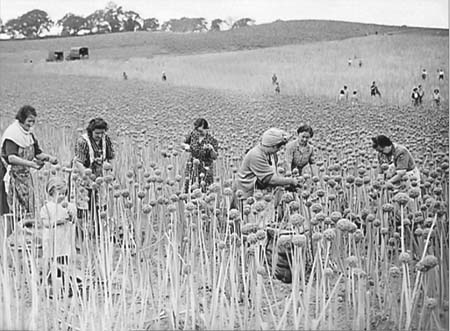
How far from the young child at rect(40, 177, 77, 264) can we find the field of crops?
0.18 feet

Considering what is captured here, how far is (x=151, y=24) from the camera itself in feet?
7.43

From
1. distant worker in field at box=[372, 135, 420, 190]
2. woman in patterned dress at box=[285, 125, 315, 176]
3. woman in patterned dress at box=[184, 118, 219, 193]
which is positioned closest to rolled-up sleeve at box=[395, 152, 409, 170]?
distant worker in field at box=[372, 135, 420, 190]

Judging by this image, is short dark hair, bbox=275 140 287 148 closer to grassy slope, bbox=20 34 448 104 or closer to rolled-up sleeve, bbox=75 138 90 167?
grassy slope, bbox=20 34 448 104

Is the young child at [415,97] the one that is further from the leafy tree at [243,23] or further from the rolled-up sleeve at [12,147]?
the rolled-up sleeve at [12,147]

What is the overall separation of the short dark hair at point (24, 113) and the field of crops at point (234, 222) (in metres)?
0.02

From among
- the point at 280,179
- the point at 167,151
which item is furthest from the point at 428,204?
the point at 167,151

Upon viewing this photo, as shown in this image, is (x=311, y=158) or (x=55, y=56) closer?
(x=311, y=158)

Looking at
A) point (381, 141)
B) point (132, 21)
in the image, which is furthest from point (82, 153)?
point (381, 141)

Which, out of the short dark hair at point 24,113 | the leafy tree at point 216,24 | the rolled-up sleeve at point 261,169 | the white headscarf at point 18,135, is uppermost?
the leafy tree at point 216,24

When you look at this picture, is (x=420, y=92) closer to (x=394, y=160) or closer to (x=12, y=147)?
(x=394, y=160)

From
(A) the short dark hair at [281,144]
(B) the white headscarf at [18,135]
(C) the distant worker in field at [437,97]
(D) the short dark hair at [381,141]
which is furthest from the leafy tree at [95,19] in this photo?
(C) the distant worker in field at [437,97]

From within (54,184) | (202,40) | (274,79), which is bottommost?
(54,184)

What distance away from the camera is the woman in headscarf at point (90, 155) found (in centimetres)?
235

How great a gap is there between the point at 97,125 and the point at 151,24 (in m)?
0.37
